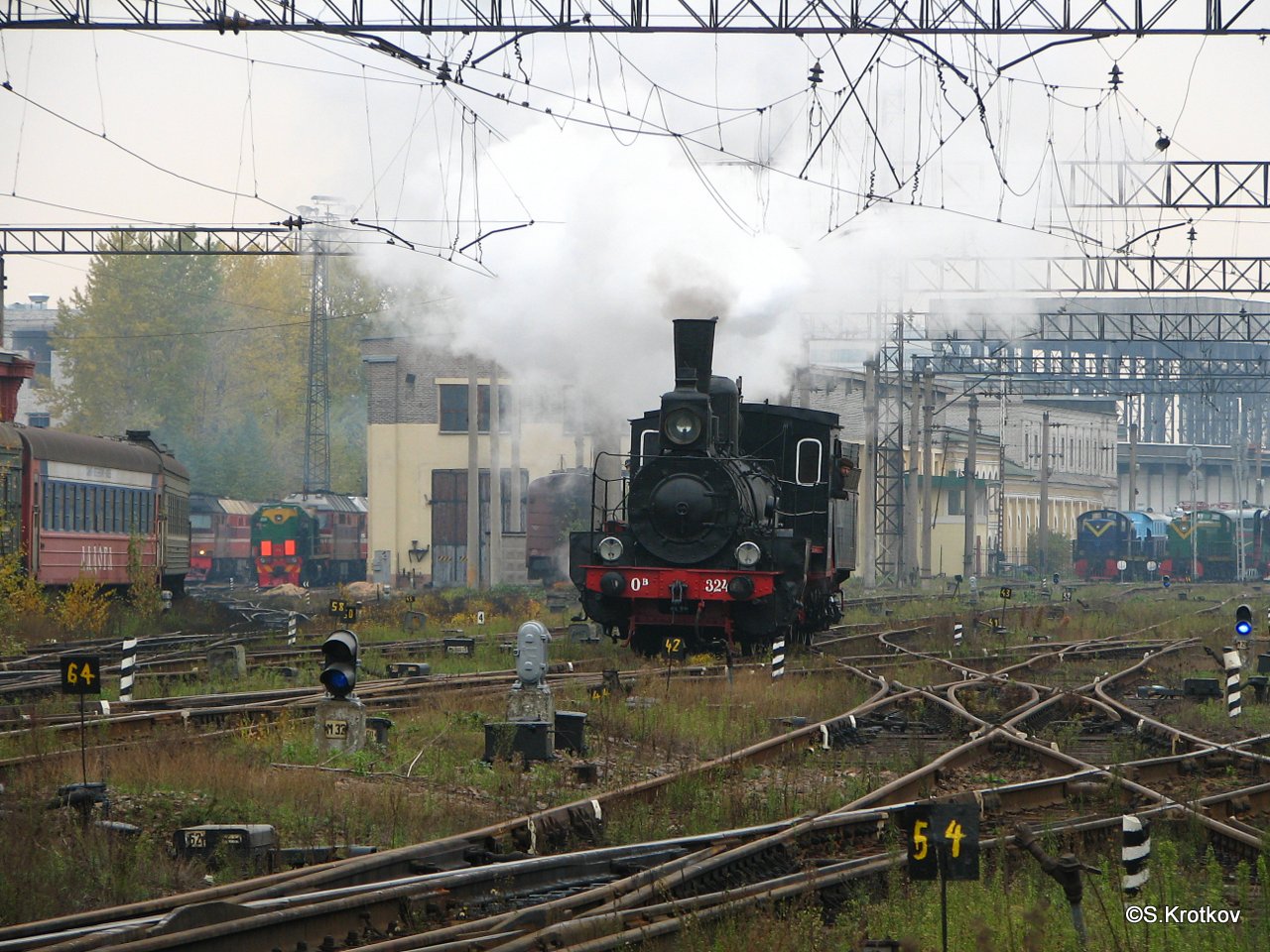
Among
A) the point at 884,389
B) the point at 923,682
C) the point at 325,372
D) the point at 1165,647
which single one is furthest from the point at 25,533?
the point at 325,372

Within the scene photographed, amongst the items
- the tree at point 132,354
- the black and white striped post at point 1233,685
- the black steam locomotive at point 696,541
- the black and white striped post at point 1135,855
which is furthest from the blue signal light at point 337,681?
the tree at point 132,354

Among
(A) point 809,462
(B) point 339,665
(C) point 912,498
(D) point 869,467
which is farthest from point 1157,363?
(B) point 339,665

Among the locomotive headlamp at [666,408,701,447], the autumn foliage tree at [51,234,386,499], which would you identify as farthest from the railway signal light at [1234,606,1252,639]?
the autumn foliage tree at [51,234,386,499]

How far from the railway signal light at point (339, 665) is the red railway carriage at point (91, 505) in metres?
14.7

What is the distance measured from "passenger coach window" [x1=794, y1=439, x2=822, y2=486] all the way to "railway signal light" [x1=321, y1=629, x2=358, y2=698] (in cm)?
1009

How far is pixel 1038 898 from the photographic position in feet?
22.8

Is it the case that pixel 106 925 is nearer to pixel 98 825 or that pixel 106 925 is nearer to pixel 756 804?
pixel 98 825

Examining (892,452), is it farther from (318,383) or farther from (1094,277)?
(318,383)

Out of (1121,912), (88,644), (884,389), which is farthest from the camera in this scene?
(884,389)

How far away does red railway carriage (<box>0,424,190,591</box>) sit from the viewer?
81.4 ft

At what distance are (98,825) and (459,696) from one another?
645 centimetres

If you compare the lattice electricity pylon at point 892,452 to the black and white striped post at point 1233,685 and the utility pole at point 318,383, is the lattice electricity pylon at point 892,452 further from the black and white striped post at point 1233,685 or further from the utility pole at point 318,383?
the black and white striped post at point 1233,685

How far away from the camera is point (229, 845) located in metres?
7.53

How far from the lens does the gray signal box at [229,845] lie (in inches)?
293
